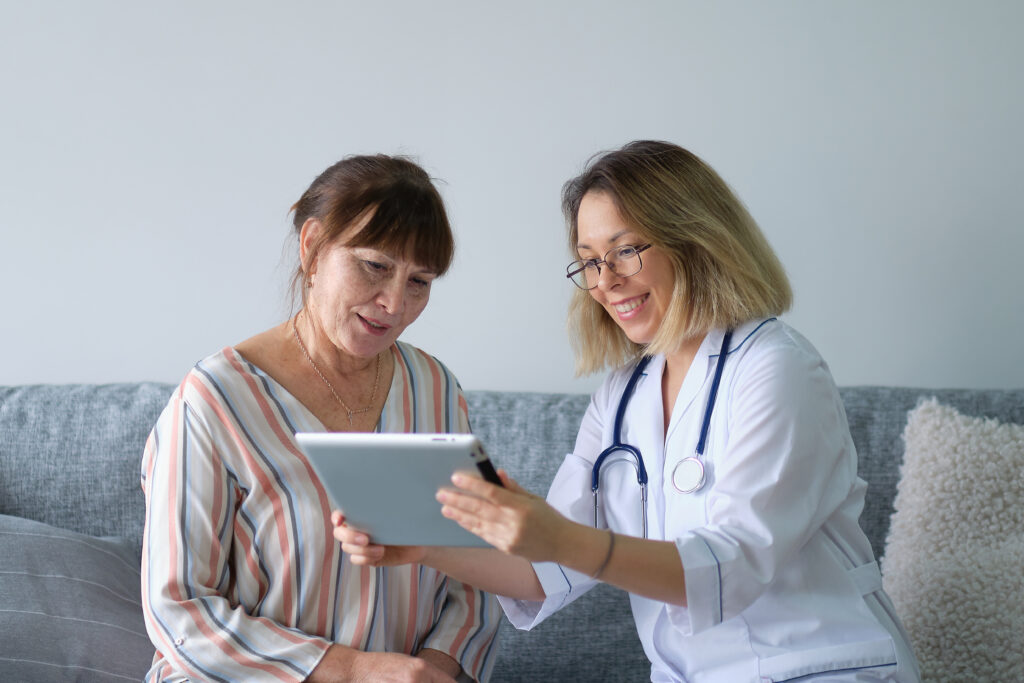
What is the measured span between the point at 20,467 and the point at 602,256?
1347mm

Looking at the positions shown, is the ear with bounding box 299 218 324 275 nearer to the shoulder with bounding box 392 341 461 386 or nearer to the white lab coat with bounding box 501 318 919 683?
the shoulder with bounding box 392 341 461 386

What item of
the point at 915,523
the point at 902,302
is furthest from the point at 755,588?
the point at 902,302

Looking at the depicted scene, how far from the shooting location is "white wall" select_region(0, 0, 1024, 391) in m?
2.14

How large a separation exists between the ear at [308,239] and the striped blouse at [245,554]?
0.60ft

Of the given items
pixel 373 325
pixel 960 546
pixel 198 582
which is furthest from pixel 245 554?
pixel 960 546

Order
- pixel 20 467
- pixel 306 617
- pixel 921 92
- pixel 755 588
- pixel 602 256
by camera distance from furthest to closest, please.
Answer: pixel 921 92 < pixel 20 467 < pixel 602 256 < pixel 306 617 < pixel 755 588

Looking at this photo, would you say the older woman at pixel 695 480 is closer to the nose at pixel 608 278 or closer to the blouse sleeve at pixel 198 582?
the nose at pixel 608 278

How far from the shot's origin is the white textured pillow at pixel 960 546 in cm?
165

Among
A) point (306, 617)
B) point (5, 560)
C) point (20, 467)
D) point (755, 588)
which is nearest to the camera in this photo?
point (755, 588)

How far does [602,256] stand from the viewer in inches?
60.1

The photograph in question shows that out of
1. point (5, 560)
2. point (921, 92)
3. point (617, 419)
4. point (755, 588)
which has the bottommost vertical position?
point (5, 560)

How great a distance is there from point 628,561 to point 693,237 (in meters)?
0.55

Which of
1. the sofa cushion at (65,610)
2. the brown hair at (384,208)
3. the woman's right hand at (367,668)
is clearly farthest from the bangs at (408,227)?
the sofa cushion at (65,610)

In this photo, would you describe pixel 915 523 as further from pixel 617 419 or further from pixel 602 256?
pixel 602 256
